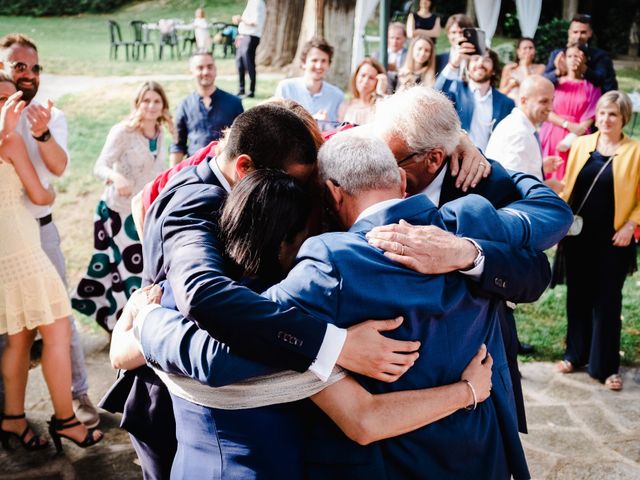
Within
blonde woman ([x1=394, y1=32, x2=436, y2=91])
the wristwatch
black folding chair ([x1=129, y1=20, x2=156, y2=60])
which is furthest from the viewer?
black folding chair ([x1=129, y1=20, x2=156, y2=60])

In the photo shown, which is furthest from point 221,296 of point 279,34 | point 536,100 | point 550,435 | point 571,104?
point 279,34

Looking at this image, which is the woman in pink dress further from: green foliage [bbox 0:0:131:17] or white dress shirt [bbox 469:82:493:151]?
green foliage [bbox 0:0:131:17]

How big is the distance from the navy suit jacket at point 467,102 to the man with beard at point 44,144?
11.2 feet

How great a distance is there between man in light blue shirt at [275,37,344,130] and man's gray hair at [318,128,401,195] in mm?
4847

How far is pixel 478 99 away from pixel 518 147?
1.69m

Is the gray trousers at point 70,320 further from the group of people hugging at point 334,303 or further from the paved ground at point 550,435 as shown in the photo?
the group of people hugging at point 334,303

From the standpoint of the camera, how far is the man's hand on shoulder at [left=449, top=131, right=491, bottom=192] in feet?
8.87

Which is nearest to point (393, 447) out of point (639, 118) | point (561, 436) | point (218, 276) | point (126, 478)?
point (218, 276)

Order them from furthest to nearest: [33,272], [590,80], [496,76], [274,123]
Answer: [590,80] < [496,76] < [33,272] < [274,123]

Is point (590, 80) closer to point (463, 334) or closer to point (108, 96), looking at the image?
point (463, 334)

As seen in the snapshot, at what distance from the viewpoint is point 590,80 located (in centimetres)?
789

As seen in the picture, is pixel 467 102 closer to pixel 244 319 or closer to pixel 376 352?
pixel 376 352

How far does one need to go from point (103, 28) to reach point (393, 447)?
53.8ft

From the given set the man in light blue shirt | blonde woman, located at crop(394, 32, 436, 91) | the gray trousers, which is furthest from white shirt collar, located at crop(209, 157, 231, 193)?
blonde woman, located at crop(394, 32, 436, 91)
